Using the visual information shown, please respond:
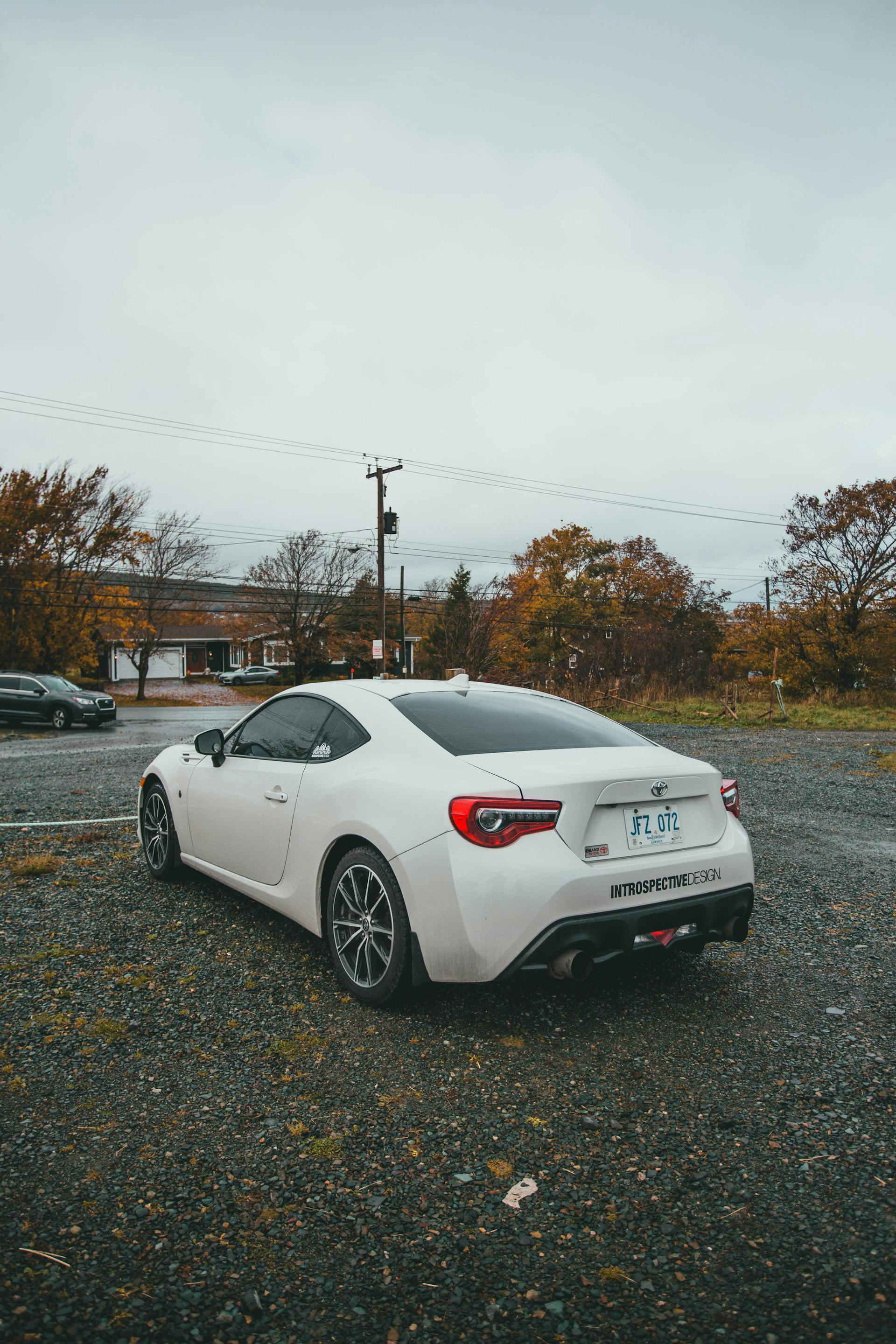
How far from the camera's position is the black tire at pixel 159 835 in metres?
5.13

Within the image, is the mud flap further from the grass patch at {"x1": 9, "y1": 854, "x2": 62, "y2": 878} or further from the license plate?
the grass patch at {"x1": 9, "y1": 854, "x2": 62, "y2": 878}

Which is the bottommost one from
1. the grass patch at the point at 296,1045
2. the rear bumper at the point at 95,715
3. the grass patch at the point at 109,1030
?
the rear bumper at the point at 95,715

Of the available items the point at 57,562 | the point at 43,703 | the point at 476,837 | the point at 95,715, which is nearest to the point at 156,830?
the point at 476,837

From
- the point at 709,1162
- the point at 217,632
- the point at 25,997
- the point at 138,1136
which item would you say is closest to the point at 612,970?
the point at 709,1162

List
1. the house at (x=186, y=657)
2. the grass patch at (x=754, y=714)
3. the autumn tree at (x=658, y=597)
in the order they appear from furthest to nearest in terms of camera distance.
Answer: the house at (x=186, y=657) → the autumn tree at (x=658, y=597) → the grass patch at (x=754, y=714)

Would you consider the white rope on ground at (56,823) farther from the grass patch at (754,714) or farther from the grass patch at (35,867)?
the grass patch at (754,714)

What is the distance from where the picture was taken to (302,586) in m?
45.9

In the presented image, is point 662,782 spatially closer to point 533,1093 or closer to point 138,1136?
point 533,1093

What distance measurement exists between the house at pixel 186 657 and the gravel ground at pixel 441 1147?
56183 mm

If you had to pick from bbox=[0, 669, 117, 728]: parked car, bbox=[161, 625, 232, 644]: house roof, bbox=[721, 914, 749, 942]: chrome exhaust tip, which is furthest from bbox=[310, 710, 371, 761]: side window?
bbox=[161, 625, 232, 644]: house roof

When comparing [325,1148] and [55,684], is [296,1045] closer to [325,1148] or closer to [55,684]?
[325,1148]

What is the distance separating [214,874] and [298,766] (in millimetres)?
1100

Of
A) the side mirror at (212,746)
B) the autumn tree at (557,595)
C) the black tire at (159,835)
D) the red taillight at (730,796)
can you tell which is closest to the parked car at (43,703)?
the black tire at (159,835)

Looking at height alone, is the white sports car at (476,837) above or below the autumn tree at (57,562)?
below
